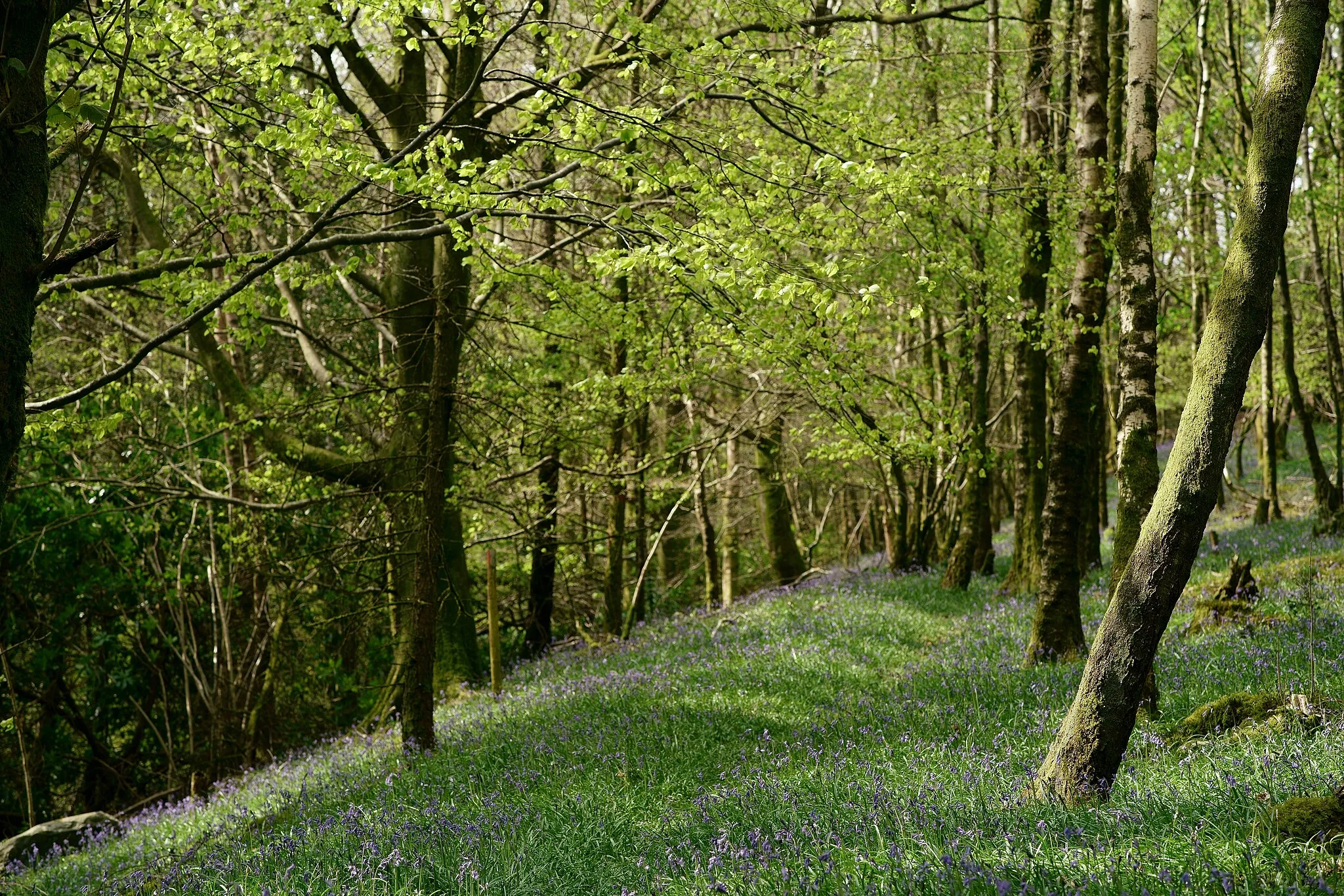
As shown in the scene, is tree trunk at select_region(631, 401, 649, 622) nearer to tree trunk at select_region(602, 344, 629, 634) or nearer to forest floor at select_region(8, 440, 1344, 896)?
tree trunk at select_region(602, 344, 629, 634)

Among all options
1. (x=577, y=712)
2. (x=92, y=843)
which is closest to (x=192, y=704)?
(x=92, y=843)

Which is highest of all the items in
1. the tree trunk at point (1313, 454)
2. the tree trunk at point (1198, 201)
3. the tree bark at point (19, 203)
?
the tree trunk at point (1198, 201)

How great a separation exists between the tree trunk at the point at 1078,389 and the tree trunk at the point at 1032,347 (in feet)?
9.62

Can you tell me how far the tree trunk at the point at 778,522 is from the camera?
20.6 metres

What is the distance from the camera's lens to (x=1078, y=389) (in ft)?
30.3

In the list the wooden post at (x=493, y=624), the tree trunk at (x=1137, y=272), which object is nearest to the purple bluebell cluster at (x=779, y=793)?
the wooden post at (x=493, y=624)

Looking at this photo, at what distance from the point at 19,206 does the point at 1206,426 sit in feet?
16.9

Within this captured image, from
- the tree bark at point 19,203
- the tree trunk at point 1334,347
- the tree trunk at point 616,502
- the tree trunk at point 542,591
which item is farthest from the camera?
the tree trunk at point 542,591

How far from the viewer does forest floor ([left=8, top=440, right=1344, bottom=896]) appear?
3859 mm

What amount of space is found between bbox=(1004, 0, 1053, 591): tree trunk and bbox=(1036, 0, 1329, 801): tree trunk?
26.6ft

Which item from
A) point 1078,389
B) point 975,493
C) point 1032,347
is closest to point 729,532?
point 975,493

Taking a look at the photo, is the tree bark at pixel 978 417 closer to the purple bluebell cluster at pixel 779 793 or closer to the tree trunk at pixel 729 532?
the purple bluebell cluster at pixel 779 793

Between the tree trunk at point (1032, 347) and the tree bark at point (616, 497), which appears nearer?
the tree trunk at point (1032, 347)

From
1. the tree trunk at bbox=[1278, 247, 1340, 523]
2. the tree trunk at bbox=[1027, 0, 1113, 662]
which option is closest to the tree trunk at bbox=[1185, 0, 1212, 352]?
the tree trunk at bbox=[1278, 247, 1340, 523]
